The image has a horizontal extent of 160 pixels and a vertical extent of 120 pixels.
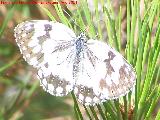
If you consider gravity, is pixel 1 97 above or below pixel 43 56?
below

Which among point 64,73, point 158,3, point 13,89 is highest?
point 158,3

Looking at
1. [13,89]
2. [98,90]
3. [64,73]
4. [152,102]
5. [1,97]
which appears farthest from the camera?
[13,89]

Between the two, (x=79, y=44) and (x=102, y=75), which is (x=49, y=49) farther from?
(x=102, y=75)

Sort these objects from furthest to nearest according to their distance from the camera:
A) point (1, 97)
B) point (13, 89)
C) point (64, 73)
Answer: point (13, 89) < point (1, 97) < point (64, 73)

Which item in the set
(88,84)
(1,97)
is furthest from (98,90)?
(1,97)

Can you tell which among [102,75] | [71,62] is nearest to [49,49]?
[71,62]

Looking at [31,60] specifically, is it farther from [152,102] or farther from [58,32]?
[152,102]

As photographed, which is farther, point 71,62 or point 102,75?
point 71,62
